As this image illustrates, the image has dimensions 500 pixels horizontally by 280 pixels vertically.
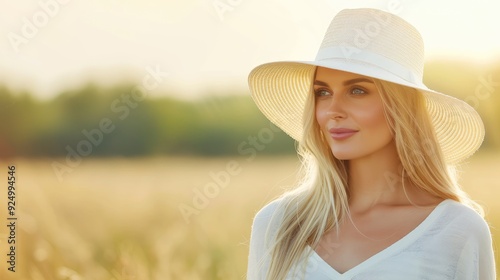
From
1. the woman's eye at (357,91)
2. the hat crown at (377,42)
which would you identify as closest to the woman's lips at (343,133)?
the woman's eye at (357,91)

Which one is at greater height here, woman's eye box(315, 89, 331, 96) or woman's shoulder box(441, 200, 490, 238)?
woman's eye box(315, 89, 331, 96)

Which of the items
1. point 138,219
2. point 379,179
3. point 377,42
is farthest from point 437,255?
point 138,219

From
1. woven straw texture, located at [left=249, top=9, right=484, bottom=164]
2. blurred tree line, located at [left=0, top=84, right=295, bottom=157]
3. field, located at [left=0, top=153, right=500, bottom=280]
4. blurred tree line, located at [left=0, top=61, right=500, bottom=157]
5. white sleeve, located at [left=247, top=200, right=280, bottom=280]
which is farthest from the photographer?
blurred tree line, located at [left=0, top=84, right=295, bottom=157]

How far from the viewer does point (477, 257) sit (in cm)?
252

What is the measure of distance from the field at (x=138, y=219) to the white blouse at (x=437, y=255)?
2.66ft

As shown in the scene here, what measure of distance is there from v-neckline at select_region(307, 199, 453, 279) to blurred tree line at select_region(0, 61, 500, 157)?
2.59 metres

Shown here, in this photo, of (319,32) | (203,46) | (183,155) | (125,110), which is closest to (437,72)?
(319,32)

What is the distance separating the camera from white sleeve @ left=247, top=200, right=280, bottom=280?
9.12ft

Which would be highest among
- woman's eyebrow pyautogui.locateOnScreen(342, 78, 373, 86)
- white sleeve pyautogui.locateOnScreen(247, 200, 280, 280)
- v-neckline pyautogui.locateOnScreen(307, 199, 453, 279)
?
woman's eyebrow pyautogui.locateOnScreen(342, 78, 373, 86)

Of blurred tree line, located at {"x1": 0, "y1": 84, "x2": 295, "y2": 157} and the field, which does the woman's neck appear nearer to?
the field

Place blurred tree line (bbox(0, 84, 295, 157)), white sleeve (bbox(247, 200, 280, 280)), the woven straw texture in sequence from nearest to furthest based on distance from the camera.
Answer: the woven straw texture, white sleeve (bbox(247, 200, 280, 280)), blurred tree line (bbox(0, 84, 295, 157))

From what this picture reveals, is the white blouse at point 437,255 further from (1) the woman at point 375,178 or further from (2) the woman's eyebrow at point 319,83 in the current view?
(2) the woman's eyebrow at point 319,83

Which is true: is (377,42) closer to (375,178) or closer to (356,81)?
(356,81)

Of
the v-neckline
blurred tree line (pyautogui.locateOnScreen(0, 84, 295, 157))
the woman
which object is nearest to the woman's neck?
the woman
